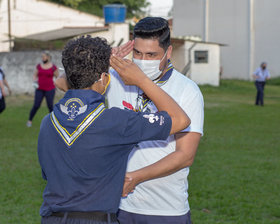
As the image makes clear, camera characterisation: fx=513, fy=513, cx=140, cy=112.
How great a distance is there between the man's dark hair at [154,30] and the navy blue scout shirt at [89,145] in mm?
688

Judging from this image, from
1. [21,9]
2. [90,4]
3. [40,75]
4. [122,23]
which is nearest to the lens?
[40,75]

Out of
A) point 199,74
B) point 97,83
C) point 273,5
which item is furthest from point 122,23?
point 97,83

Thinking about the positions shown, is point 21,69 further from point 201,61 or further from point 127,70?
point 127,70

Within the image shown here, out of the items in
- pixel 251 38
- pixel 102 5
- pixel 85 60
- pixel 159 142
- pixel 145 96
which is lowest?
pixel 159 142

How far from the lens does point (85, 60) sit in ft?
8.32

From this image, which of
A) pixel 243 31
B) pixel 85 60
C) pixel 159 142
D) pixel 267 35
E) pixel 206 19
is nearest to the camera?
pixel 85 60

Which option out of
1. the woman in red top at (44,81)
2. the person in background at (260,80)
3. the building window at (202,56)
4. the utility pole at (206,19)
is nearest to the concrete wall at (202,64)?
the building window at (202,56)

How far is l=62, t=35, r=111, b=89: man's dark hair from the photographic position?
2.54 meters

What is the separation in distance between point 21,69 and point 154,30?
75.9 ft

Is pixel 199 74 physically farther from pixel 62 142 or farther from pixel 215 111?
pixel 62 142

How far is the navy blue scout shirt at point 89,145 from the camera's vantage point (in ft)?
8.36

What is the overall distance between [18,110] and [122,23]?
35.8ft

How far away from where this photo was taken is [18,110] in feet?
61.4

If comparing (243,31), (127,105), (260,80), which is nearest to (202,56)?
(243,31)
